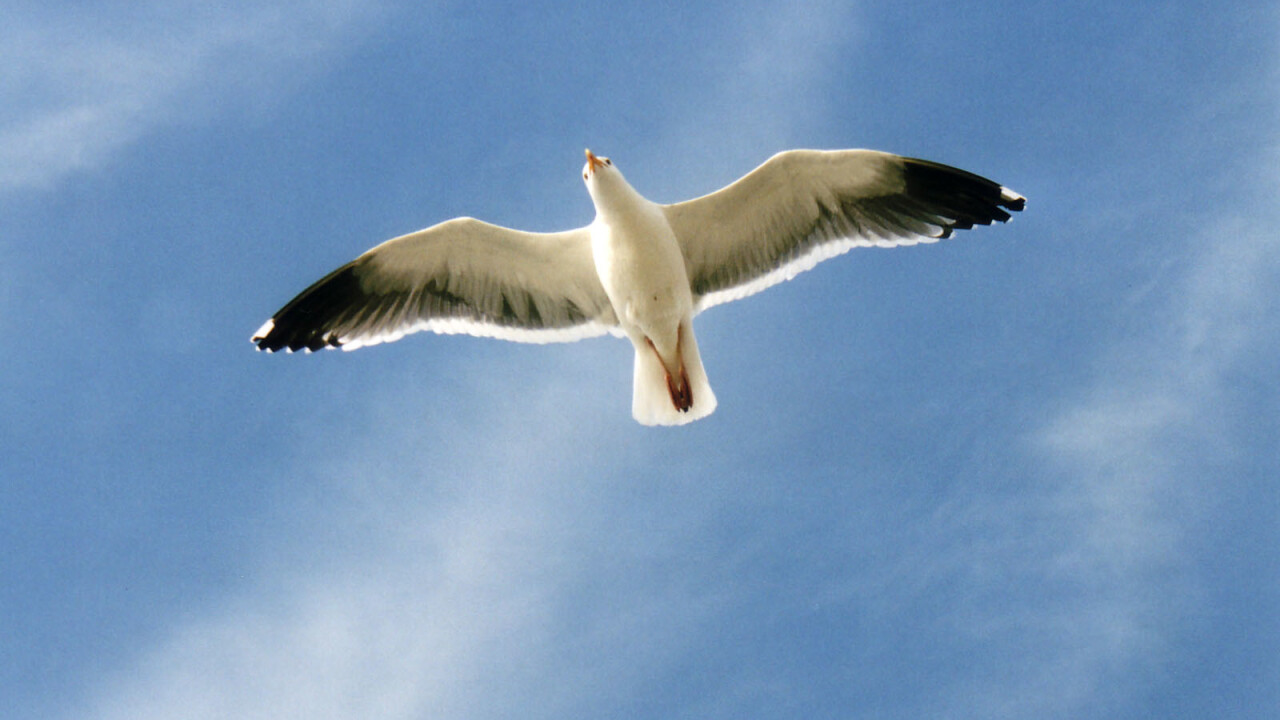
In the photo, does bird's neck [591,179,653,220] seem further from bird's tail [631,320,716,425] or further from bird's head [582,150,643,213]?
bird's tail [631,320,716,425]

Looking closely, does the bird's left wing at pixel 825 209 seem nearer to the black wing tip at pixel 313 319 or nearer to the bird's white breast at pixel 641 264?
the bird's white breast at pixel 641 264

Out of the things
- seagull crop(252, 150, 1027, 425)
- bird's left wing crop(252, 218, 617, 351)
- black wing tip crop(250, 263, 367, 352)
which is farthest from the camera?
black wing tip crop(250, 263, 367, 352)

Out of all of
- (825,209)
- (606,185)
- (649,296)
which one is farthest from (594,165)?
(825,209)

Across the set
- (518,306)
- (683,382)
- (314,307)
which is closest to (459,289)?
(518,306)

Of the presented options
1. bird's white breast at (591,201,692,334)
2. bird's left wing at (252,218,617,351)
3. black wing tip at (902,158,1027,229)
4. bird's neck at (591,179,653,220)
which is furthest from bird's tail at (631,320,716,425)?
black wing tip at (902,158,1027,229)

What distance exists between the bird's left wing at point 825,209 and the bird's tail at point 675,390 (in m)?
0.71

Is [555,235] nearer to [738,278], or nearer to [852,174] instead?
[738,278]

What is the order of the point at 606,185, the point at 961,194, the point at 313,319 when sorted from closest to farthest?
1. the point at 606,185
2. the point at 961,194
3. the point at 313,319

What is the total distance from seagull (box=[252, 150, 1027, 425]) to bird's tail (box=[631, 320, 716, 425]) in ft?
0.03

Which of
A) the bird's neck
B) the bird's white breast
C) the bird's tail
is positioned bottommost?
the bird's tail

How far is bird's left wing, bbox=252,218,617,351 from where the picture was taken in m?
8.99

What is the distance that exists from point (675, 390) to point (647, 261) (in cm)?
100

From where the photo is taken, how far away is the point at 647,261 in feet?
28.2

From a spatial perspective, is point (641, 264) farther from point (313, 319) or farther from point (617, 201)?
point (313, 319)
